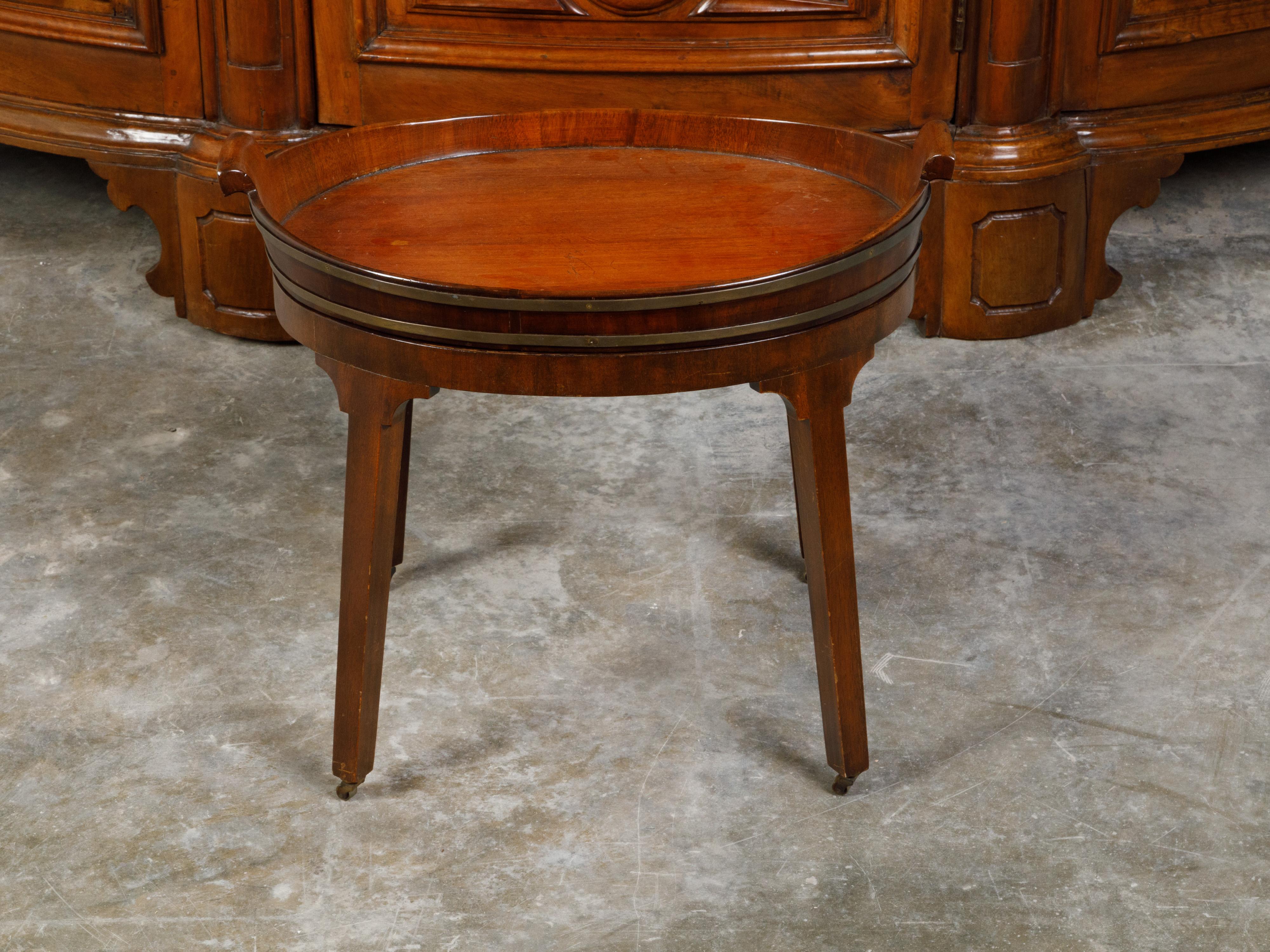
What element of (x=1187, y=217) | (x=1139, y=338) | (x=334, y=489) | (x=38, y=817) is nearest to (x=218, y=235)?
(x=334, y=489)

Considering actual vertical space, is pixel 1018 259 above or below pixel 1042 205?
below

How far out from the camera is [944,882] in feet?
6.56

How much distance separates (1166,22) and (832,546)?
205 cm

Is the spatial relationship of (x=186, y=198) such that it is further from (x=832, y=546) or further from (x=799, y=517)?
(x=832, y=546)

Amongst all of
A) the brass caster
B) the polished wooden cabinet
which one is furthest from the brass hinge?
the brass caster

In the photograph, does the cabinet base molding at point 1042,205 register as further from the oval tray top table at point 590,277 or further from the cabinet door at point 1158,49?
the oval tray top table at point 590,277

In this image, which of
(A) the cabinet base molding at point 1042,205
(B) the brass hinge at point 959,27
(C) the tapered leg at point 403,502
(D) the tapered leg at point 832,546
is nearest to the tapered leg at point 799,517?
(D) the tapered leg at point 832,546

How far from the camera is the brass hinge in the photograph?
11.1 ft

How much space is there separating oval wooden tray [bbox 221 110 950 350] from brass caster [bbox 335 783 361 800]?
68 cm

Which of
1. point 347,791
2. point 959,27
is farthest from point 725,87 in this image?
point 347,791

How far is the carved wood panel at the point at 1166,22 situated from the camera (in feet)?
11.5

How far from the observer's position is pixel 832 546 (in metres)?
2.07

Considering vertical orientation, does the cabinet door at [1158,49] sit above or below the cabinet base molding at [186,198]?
above

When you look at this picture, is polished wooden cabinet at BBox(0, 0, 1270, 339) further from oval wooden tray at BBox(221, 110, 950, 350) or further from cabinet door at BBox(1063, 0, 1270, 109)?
oval wooden tray at BBox(221, 110, 950, 350)
